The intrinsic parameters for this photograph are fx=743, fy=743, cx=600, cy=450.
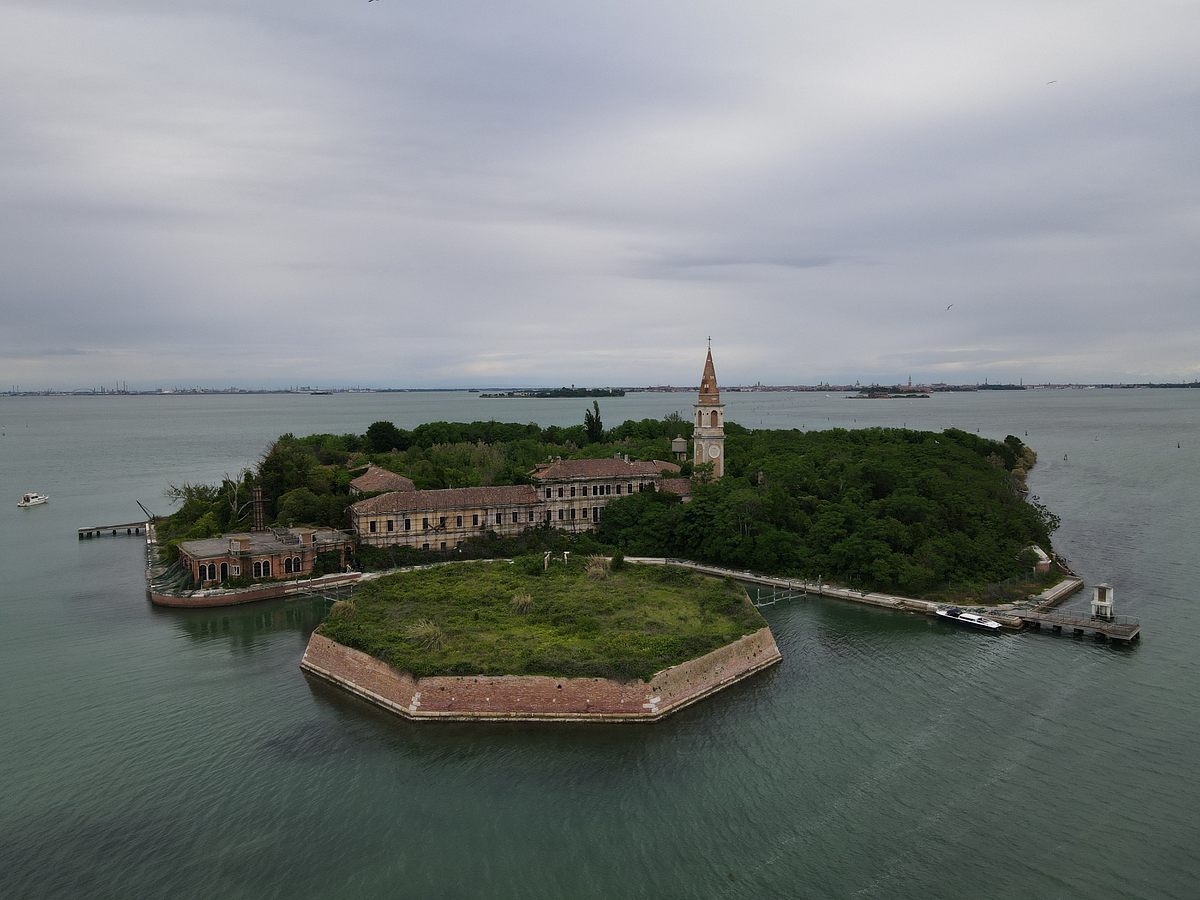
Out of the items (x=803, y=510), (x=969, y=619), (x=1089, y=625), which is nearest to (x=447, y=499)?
(x=803, y=510)

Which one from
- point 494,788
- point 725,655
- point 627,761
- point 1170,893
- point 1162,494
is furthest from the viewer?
point 1162,494

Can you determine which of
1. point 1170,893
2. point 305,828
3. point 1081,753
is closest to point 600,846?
point 305,828

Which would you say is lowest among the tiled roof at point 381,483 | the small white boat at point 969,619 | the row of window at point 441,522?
the small white boat at point 969,619

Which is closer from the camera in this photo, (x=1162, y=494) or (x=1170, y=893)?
(x=1170, y=893)

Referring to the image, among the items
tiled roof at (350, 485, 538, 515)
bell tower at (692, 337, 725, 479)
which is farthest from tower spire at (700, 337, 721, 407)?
tiled roof at (350, 485, 538, 515)

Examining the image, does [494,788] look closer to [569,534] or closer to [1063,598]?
[569,534]

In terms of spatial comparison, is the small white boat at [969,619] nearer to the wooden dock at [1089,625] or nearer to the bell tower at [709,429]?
the wooden dock at [1089,625]

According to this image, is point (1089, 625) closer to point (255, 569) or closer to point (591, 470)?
point (591, 470)

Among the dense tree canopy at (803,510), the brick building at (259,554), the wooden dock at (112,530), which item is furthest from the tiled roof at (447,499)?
the wooden dock at (112,530)
